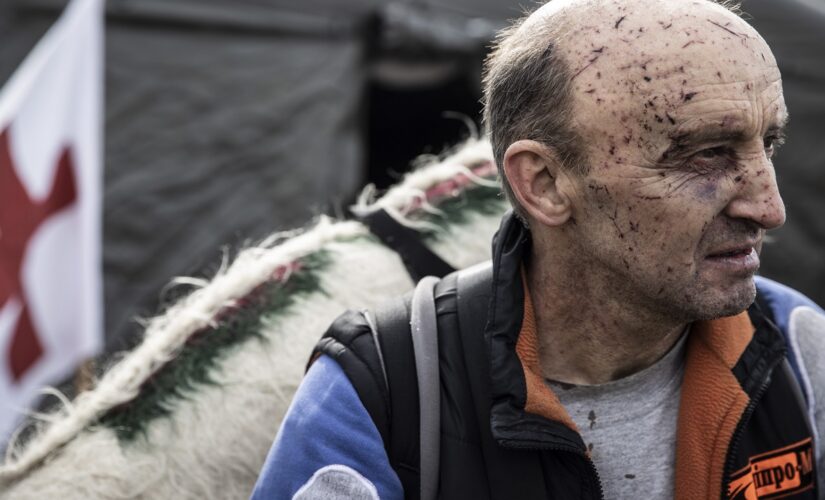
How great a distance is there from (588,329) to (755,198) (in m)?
0.31

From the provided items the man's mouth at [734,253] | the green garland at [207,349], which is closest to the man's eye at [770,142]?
the man's mouth at [734,253]

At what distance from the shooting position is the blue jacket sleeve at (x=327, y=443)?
4.61ft

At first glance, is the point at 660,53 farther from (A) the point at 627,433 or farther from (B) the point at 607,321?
(A) the point at 627,433

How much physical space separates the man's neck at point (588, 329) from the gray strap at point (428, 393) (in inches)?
7.2

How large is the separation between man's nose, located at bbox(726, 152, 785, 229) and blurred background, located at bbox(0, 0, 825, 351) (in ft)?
7.21

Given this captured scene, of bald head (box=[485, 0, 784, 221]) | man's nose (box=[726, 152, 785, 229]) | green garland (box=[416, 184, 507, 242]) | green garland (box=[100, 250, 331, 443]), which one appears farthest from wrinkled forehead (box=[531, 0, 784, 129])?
green garland (box=[100, 250, 331, 443])

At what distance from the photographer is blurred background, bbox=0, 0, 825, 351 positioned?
3.61m

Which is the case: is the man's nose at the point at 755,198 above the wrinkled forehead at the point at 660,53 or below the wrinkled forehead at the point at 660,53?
below

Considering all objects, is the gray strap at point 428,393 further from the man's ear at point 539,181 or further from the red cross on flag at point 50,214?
the red cross on flag at point 50,214

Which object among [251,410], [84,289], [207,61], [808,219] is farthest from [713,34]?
[808,219]

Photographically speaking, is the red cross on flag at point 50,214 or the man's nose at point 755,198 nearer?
the man's nose at point 755,198

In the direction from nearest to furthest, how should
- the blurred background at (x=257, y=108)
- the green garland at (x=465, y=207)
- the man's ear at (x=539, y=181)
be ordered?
the man's ear at (x=539, y=181) < the green garland at (x=465, y=207) < the blurred background at (x=257, y=108)

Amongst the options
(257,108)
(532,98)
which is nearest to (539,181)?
(532,98)

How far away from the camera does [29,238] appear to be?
2.45 metres
